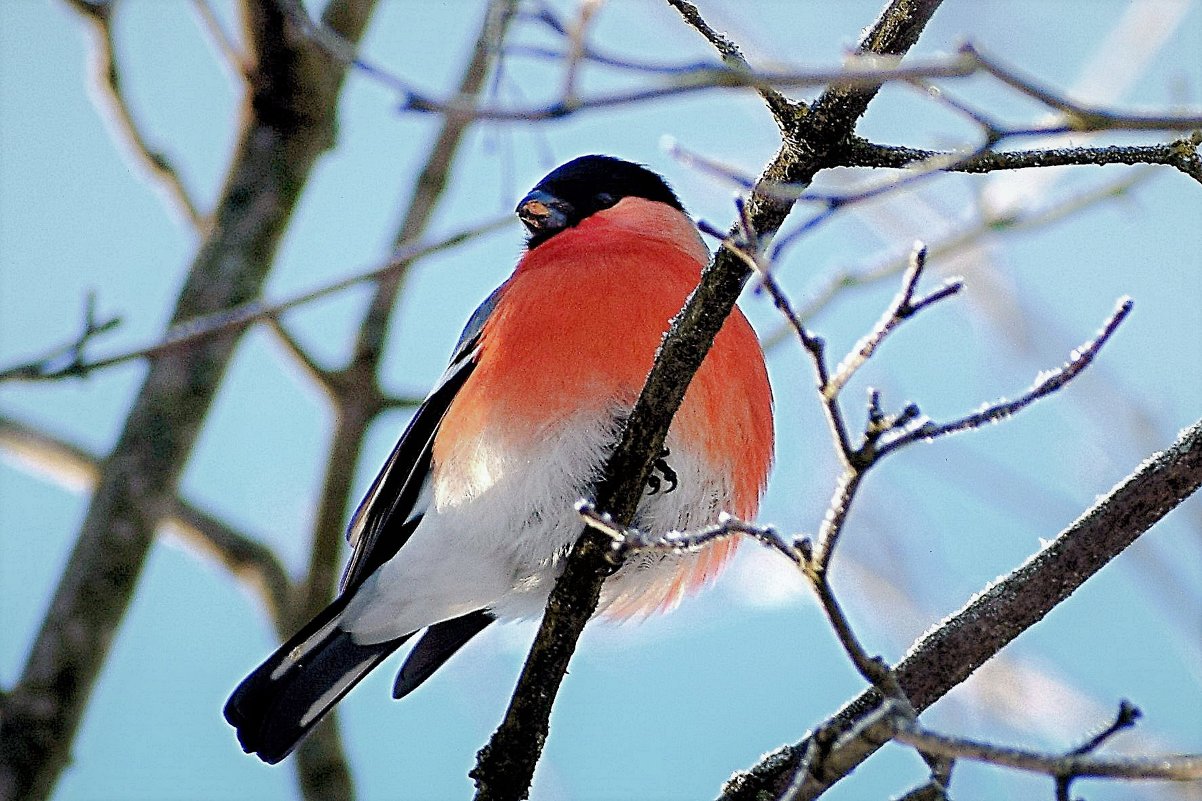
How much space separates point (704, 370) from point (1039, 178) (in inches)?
52.9

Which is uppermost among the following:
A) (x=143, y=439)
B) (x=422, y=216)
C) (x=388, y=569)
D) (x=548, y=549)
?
(x=422, y=216)

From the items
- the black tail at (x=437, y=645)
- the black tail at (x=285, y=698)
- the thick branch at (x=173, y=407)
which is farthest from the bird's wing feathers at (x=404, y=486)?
the thick branch at (x=173, y=407)

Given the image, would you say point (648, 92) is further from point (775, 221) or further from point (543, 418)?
point (543, 418)

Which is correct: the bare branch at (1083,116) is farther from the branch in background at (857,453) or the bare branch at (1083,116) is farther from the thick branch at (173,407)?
the thick branch at (173,407)

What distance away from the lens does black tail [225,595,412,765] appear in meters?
3.07

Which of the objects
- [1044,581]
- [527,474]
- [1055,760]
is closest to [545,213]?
[527,474]

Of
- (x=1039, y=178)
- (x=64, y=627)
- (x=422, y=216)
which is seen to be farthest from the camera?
(x=422, y=216)

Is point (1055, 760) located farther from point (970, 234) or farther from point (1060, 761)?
point (970, 234)

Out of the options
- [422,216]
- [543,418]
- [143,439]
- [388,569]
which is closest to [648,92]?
[543,418]

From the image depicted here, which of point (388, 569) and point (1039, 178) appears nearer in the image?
point (388, 569)

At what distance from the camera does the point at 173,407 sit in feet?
11.9

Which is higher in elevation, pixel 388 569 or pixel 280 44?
pixel 280 44

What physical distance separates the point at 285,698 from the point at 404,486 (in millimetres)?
532

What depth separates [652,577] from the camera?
3049mm
